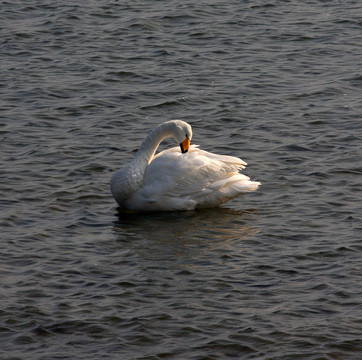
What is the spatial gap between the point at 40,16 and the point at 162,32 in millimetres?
2809

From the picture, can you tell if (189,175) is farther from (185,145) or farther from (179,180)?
(185,145)

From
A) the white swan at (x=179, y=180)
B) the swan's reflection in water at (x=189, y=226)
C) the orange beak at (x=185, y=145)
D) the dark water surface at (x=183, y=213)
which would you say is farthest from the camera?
the orange beak at (x=185, y=145)

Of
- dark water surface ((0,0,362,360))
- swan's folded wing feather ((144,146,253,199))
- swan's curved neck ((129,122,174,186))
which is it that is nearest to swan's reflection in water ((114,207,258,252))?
dark water surface ((0,0,362,360))

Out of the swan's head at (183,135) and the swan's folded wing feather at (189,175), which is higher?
the swan's head at (183,135)

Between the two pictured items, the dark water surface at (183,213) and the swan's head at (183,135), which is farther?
the swan's head at (183,135)

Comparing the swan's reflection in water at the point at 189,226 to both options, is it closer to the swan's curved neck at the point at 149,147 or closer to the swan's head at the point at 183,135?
the swan's curved neck at the point at 149,147

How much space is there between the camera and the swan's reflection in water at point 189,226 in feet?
37.6

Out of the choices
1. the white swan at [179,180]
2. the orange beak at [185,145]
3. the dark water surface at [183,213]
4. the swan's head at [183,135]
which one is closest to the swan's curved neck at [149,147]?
the white swan at [179,180]

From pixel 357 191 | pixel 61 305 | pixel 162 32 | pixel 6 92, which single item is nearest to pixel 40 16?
pixel 162 32

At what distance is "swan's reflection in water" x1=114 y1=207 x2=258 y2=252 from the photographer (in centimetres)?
1145

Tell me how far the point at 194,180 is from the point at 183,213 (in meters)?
0.45

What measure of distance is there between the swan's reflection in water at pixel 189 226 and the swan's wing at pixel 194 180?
22cm

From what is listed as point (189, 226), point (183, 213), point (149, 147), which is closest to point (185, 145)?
point (149, 147)

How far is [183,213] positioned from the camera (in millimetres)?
12406
